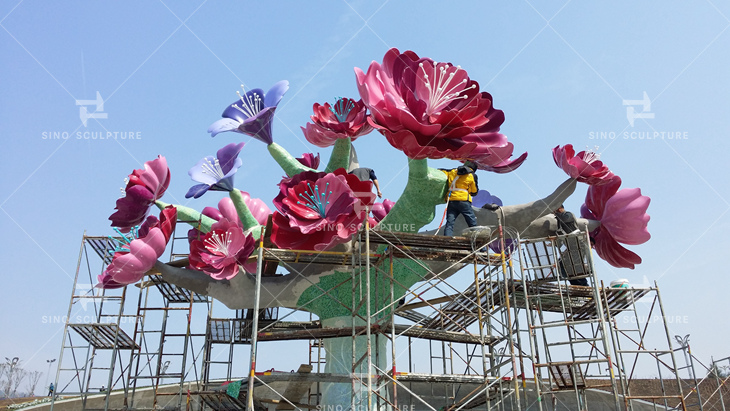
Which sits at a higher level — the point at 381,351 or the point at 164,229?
the point at 164,229

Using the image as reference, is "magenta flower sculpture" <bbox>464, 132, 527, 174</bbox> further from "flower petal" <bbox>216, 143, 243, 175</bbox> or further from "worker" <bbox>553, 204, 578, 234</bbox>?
"flower petal" <bbox>216, 143, 243, 175</bbox>

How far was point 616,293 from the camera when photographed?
458 inches

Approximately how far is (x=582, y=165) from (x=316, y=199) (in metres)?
5.27

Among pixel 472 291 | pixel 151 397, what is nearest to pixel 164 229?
pixel 472 291

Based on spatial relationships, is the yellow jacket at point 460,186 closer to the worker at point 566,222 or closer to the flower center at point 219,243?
the worker at point 566,222

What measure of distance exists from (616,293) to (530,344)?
11.8 ft

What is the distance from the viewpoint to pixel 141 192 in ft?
38.1

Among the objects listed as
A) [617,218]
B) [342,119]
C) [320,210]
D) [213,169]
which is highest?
[342,119]

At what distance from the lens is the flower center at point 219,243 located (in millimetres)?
10219

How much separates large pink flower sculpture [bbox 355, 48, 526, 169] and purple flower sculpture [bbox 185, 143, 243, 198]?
375cm

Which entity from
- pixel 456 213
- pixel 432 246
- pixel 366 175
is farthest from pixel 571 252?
pixel 366 175

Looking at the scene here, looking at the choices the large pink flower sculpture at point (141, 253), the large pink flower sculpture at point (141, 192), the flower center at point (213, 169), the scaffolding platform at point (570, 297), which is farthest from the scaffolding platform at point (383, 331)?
the large pink flower sculpture at point (141, 192)

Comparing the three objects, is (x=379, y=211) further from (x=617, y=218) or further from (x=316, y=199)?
(x=617, y=218)

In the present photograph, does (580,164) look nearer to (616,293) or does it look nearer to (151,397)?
(616,293)
